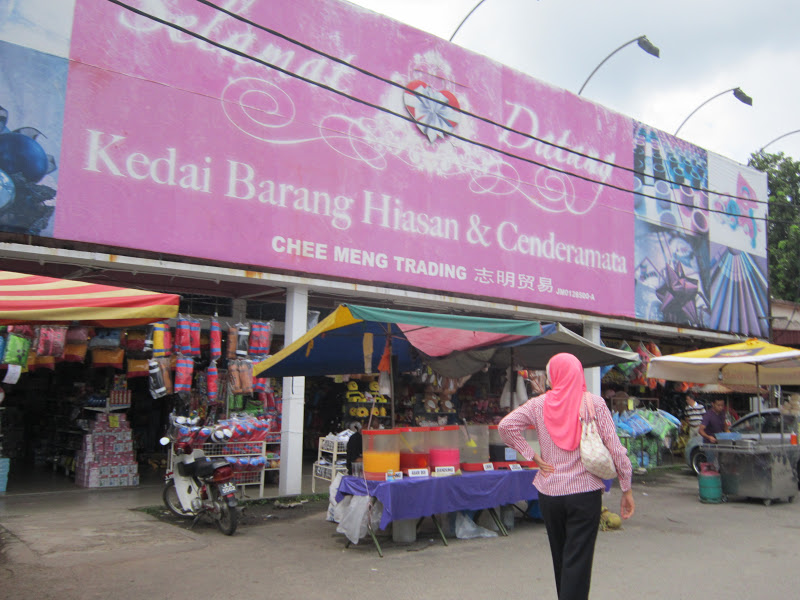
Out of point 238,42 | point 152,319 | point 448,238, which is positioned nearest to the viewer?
point 152,319

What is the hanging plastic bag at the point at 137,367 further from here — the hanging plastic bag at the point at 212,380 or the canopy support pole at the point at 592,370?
the canopy support pole at the point at 592,370

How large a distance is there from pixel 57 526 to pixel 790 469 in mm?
10985

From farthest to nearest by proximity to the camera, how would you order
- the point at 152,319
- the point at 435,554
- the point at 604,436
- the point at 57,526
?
the point at 57,526
the point at 435,554
the point at 152,319
the point at 604,436

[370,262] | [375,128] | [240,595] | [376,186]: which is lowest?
[240,595]

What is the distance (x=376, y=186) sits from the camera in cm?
1217

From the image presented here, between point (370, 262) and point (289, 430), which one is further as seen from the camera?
point (370, 262)

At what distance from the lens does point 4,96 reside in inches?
347

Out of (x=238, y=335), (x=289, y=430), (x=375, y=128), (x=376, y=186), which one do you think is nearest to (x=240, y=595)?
(x=289, y=430)

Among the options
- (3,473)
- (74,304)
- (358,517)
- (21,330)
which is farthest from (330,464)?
(74,304)

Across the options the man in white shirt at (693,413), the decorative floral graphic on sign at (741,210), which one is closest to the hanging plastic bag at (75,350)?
the man in white shirt at (693,413)

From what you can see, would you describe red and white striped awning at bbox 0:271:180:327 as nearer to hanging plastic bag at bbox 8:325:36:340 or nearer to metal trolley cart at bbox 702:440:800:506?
hanging plastic bag at bbox 8:325:36:340

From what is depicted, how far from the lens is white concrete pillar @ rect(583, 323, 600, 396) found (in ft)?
50.2

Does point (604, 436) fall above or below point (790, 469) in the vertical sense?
above

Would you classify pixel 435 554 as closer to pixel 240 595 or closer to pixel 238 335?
pixel 240 595
